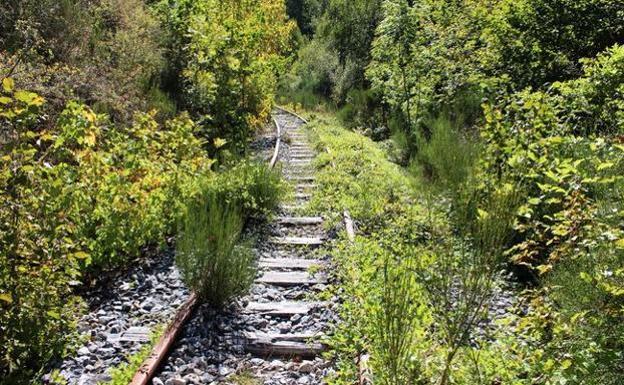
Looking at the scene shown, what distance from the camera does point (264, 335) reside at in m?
Answer: 4.28

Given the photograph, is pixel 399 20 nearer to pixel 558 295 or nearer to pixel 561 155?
pixel 561 155

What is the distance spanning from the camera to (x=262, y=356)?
13.6ft

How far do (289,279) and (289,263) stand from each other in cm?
47

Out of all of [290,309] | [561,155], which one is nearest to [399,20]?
[561,155]

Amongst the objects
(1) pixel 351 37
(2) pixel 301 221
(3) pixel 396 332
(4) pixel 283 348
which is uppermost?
(1) pixel 351 37

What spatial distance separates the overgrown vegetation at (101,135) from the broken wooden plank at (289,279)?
55.4 inches

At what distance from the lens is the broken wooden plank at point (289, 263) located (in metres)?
5.67

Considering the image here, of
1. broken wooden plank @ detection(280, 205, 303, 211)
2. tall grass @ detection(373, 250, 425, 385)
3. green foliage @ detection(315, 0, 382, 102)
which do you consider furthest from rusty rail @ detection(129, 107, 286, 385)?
green foliage @ detection(315, 0, 382, 102)

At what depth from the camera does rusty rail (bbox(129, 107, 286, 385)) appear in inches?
136

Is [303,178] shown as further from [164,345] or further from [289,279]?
[164,345]

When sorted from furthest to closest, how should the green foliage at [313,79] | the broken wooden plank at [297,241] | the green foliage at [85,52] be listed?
1. the green foliage at [313,79]
2. the green foliage at [85,52]
3. the broken wooden plank at [297,241]

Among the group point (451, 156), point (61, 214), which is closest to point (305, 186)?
point (451, 156)

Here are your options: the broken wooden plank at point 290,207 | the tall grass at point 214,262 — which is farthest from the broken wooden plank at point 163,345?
the broken wooden plank at point 290,207

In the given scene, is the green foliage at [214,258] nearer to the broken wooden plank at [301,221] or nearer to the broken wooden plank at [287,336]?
the broken wooden plank at [287,336]
